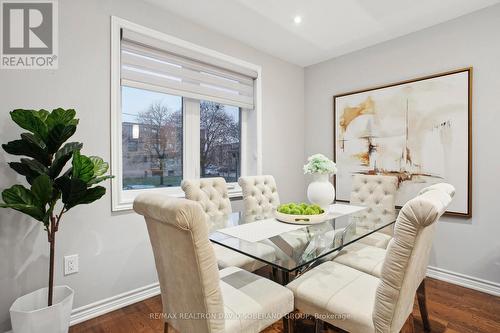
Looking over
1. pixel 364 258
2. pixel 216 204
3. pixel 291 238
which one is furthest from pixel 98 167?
pixel 364 258

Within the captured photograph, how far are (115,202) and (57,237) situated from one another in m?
0.43

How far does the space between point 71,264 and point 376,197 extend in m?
2.63

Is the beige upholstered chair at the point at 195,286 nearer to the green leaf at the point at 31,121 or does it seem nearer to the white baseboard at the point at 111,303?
the green leaf at the point at 31,121

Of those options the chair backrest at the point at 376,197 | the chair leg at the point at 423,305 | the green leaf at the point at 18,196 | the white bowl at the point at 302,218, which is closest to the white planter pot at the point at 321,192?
the white bowl at the point at 302,218

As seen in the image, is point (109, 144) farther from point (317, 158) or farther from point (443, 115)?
point (443, 115)

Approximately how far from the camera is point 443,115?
255 cm

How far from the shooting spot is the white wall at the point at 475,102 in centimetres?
232

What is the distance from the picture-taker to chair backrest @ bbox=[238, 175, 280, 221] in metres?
2.38

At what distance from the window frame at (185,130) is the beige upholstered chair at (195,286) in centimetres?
107

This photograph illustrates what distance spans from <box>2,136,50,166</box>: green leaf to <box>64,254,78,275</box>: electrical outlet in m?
0.76

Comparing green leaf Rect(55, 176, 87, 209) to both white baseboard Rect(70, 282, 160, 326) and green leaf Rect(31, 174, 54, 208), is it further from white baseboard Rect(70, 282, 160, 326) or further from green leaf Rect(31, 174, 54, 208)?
white baseboard Rect(70, 282, 160, 326)

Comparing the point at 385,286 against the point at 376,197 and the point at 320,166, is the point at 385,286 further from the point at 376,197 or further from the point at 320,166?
the point at 376,197

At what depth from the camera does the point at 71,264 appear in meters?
1.89

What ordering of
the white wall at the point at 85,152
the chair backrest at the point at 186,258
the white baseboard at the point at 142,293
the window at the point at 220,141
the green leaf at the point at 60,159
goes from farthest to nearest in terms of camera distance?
the window at the point at 220,141, the white baseboard at the point at 142,293, the white wall at the point at 85,152, the green leaf at the point at 60,159, the chair backrest at the point at 186,258
